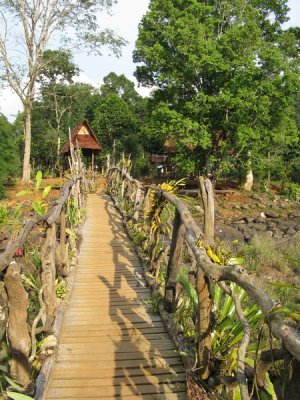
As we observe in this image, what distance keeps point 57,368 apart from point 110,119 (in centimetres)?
2928

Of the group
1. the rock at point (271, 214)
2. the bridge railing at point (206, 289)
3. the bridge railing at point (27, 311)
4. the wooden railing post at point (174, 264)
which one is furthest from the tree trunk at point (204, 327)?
the rock at point (271, 214)

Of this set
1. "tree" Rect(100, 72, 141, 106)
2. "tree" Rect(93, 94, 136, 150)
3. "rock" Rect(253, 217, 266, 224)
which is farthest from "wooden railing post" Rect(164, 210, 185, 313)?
"tree" Rect(100, 72, 141, 106)

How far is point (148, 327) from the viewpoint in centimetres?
463

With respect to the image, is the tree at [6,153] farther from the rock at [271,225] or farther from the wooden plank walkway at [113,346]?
the wooden plank walkway at [113,346]

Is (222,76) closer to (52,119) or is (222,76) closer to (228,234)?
(228,234)

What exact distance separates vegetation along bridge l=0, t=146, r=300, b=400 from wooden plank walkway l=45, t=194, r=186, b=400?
0.01 m

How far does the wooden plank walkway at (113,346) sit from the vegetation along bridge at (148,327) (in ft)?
0.03

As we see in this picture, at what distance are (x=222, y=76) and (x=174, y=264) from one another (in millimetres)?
17072

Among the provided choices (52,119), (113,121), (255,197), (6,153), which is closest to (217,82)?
(255,197)

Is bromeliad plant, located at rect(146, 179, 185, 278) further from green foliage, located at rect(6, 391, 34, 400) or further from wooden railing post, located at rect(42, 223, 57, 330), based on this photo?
green foliage, located at rect(6, 391, 34, 400)

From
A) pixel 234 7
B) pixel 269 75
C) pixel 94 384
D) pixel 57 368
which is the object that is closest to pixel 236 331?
pixel 94 384

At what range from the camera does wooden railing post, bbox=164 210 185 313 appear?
4711 millimetres

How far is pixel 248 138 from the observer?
2008 cm

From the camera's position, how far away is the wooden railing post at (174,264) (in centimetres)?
471
